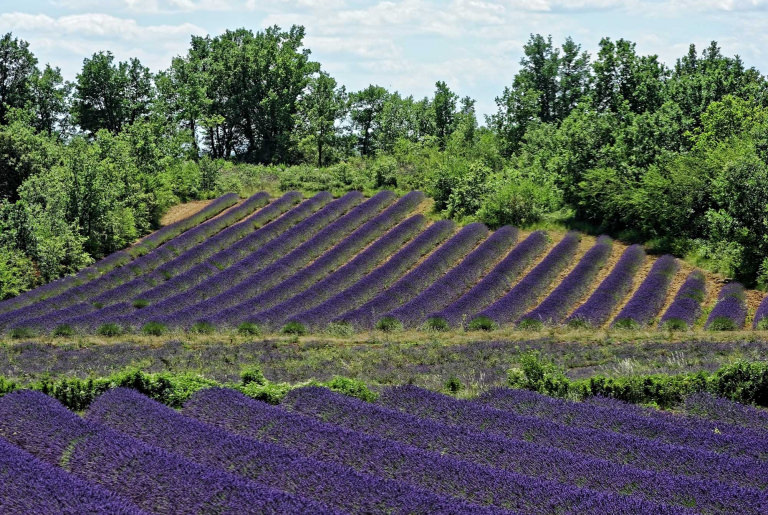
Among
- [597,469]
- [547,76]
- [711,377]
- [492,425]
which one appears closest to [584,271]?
[711,377]

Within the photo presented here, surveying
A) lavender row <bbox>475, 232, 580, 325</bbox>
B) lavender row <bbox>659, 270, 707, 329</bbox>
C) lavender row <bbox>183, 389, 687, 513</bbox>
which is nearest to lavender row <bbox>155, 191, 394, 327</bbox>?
lavender row <bbox>475, 232, 580, 325</bbox>

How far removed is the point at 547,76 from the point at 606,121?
25.1m

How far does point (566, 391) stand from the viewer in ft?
67.7

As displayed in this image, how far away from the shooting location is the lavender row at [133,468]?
11469mm

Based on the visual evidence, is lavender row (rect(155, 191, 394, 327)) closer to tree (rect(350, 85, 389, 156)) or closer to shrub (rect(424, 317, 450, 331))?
shrub (rect(424, 317, 450, 331))

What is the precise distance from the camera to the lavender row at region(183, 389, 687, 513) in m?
11.6

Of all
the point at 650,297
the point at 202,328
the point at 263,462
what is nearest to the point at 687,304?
the point at 650,297

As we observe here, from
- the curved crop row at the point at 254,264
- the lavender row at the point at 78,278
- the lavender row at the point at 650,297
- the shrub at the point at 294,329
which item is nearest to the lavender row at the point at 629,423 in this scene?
the shrub at the point at 294,329

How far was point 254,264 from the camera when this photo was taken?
→ 39.9 metres

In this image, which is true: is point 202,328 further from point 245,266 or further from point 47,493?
point 47,493

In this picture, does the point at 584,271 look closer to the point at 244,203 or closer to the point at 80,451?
the point at 244,203

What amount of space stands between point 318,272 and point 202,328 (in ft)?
27.8

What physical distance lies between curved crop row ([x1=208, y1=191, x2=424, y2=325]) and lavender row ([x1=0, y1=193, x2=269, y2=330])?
215 inches

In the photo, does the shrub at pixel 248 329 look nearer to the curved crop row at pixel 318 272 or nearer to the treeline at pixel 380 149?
the curved crop row at pixel 318 272
